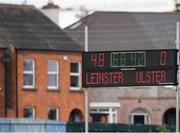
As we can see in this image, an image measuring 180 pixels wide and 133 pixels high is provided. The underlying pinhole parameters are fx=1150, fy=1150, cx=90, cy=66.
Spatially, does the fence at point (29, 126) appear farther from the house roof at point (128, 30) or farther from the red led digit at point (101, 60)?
the house roof at point (128, 30)

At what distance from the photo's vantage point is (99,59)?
40562mm

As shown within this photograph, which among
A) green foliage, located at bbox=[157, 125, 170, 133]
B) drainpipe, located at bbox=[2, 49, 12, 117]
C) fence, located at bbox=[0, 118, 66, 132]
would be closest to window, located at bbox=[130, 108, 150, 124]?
green foliage, located at bbox=[157, 125, 170, 133]

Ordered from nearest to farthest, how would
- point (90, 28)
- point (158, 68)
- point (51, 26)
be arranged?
point (158, 68), point (51, 26), point (90, 28)

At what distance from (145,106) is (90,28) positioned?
6428 mm

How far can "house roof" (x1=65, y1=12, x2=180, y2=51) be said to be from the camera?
67.4 metres

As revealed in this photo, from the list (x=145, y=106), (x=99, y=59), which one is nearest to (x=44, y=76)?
(x=145, y=106)

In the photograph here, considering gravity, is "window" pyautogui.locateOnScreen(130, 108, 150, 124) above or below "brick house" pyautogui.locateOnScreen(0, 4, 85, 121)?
below

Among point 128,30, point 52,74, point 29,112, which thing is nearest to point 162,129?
point 52,74

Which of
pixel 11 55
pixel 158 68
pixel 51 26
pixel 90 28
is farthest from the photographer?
pixel 90 28

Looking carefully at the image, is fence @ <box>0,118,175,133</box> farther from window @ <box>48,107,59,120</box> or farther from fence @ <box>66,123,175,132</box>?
window @ <box>48,107,59,120</box>

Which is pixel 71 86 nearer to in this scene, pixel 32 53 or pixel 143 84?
pixel 32 53

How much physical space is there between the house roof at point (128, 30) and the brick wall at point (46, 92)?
6.31 m

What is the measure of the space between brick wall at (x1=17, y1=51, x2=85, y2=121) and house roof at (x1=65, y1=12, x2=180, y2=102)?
5243 mm

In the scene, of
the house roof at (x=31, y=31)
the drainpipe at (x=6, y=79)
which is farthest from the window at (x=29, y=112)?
the house roof at (x=31, y=31)
